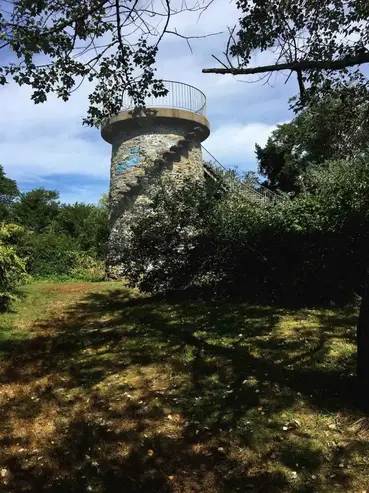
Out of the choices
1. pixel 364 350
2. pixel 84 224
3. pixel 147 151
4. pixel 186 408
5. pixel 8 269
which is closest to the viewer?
pixel 364 350

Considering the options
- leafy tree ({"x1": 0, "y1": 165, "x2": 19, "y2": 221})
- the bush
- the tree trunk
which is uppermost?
leafy tree ({"x1": 0, "y1": 165, "x2": 19, "y2": 221})

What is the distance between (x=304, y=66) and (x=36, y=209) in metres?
42.9

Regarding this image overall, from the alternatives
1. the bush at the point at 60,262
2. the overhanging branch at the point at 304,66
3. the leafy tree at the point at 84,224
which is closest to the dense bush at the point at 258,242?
the overhanging branch at the point at 304,66

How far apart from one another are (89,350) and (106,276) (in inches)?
457

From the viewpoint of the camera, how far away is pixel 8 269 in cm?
Answer: 1071

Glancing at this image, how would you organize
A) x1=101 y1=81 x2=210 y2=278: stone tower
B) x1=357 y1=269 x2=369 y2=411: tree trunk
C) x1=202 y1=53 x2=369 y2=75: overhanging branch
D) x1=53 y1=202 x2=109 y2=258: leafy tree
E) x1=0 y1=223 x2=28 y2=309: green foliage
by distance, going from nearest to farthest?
x1=202 y1=53 x2=369 y2=75: overhanging branch
x1=357 y1=269 x2=369 y2=411: tree trunk
x1=0 y1=223 x2=28 y2=309: green foliage
x1=101 y1=81 x2=210 y2=278: stone tower
x1=53 y1=202 x2=109 y2=258: leafy tree

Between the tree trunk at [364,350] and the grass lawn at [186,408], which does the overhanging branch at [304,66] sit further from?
the grass lawn at [186,408]

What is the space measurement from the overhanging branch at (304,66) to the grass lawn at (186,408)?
386cm

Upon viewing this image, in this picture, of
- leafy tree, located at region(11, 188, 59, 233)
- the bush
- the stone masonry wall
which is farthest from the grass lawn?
leafy tree, located at region(11, 188, 59, 233)

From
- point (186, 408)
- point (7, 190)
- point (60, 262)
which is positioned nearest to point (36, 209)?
point (7, 190)

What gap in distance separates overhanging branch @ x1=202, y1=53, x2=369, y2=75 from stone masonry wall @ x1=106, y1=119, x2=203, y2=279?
13085 mm

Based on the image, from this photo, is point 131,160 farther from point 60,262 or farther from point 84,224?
point 84,224

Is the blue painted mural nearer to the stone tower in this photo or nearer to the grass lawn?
the stone tower

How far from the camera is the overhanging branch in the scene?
4.54m
